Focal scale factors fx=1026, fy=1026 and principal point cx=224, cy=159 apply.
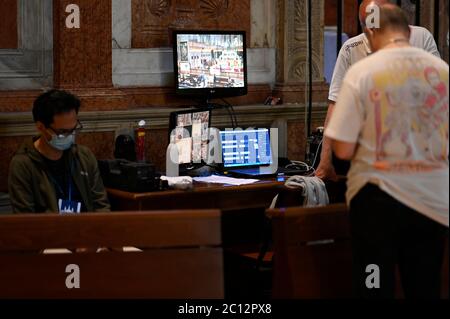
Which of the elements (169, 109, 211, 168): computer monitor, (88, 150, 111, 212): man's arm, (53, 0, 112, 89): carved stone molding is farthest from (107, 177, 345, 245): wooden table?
(53, 0, 112, 89): carved stone molding

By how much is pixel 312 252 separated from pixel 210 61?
9.22 feet

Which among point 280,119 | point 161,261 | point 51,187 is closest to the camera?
point 161,261

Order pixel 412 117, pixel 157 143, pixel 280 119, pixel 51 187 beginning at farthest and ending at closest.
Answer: pixel 280 119 < pixel 157 143 < pixel 51 187 < pixel 412 117

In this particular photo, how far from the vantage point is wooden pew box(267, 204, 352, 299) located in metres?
4.47

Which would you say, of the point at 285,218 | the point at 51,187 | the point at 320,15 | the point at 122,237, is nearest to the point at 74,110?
the point at 51,187

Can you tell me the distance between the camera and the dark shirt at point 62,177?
16.8ft

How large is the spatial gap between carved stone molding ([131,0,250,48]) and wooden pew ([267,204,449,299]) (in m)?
2.82

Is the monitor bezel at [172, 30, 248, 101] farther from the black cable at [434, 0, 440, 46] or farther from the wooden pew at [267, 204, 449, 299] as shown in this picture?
the wooden pew at [267, 204, 449, 299]

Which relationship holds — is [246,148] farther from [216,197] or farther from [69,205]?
[69,205]

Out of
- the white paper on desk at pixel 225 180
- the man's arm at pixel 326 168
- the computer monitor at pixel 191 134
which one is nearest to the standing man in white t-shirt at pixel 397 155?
the man's arm at pixel 326 168

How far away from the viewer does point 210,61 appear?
7.07 metres
